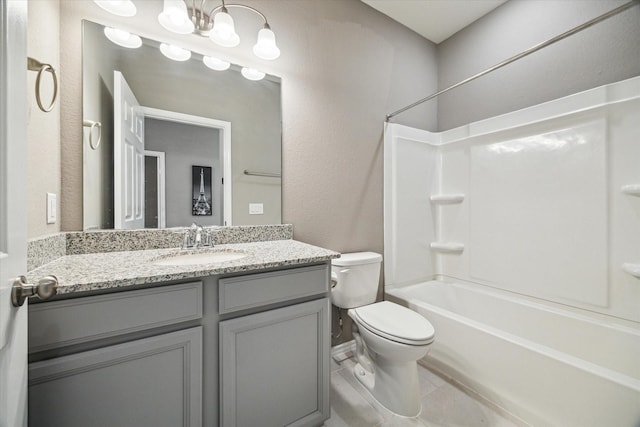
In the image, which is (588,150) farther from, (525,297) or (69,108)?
(69,108)

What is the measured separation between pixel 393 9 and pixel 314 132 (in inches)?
51.0

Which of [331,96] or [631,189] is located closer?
[631,189]

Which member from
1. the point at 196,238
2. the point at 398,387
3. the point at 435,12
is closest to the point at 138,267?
the point at 196,238

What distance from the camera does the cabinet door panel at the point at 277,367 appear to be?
0.96 meters

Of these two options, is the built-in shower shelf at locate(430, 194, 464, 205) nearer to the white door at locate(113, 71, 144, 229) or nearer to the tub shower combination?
the tub shower combination

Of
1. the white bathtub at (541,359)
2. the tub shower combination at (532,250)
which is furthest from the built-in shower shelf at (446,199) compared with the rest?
the white bathtub at (541,359)

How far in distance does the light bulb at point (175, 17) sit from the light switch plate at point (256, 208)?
955 millimetres

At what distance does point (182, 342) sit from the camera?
0.87 metres

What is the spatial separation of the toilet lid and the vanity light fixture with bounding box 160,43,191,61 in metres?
1.76

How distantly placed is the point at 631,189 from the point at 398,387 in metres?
1.68

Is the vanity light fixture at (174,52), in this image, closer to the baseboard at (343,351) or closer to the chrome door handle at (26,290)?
the chrome door handle at (26,290)

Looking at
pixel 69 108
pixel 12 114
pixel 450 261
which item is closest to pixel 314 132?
pixel 69 108

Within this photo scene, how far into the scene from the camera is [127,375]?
802 mm

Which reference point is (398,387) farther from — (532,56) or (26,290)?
(532,56)
